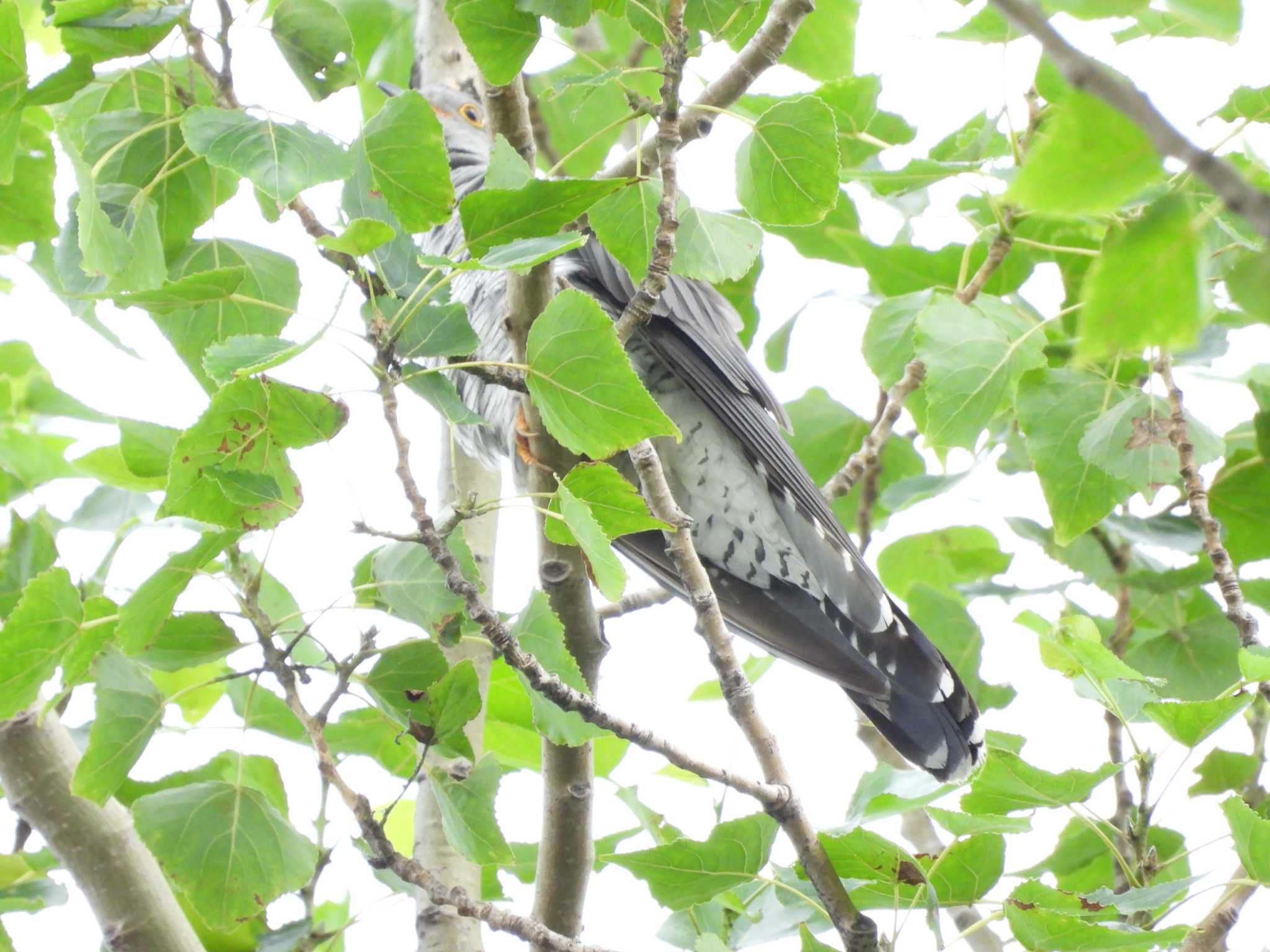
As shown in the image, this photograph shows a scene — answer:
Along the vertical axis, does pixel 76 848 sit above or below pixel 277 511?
below

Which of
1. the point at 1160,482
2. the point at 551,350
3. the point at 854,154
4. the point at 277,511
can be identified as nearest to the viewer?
the point at 551,350

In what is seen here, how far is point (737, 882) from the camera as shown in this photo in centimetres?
156

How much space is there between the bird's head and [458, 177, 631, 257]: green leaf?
2209 millimetres

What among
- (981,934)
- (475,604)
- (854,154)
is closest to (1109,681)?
(475,604)

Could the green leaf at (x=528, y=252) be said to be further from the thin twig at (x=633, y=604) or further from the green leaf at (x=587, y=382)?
the thin twig at (x=633, y=604)

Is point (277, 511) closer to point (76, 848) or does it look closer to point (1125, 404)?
point (76, 848)

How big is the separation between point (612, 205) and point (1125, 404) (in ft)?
3.01

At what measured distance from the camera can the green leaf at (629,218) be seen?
1590mm

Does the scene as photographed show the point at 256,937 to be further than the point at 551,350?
Yes

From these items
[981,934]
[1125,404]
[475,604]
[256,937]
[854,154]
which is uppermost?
[854,154]

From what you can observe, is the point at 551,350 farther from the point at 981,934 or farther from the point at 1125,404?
the point at 981,934

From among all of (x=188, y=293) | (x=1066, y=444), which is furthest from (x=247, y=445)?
(x=1066, y=444)

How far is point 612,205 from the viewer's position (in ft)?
5.23

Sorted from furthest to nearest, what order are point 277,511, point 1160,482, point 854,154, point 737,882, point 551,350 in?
1. point 854,154
2. point 1160,482
3. point 737,882
4. point 277,511
5. point 551,350
